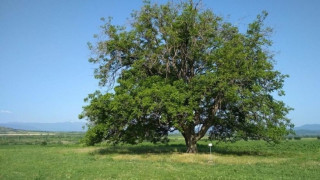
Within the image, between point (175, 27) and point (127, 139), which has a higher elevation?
point (175, 27)

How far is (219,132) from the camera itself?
35.3 m

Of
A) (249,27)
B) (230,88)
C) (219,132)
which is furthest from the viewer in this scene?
(219,132)

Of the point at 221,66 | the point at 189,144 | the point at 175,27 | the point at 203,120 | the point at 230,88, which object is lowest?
the point at 189,144

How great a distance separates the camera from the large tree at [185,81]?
28.0 meters

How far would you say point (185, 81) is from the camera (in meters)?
31.5

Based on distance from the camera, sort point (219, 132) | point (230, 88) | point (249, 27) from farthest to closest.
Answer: point (219, 132) < point (249, 27) < point (230, 88)

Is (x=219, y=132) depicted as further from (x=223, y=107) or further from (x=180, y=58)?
(x=180, y=58)

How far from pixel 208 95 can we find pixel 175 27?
6563 millimetres

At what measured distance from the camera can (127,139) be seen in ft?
106

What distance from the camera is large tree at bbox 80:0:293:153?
2798 cm

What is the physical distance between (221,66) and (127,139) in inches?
428

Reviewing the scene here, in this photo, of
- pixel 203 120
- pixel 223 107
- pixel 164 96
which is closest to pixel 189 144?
pixel 203 120

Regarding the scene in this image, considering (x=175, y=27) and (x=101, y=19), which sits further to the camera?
(x=101, y=19)

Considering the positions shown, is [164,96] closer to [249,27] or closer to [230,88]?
[230,88]
